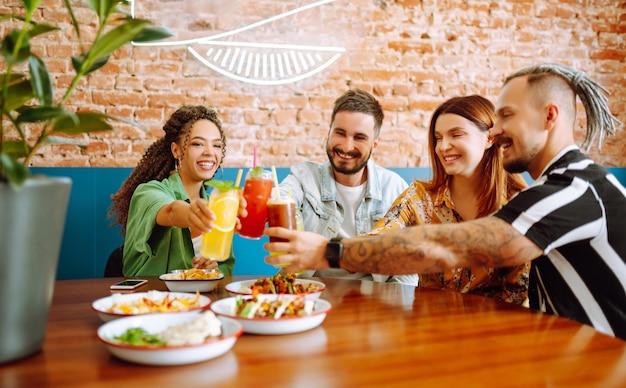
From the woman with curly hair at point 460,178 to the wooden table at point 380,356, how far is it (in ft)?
2.40

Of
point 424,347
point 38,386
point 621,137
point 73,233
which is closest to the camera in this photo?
point 38,386

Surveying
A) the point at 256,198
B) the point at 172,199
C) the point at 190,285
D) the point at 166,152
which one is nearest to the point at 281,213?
the point at 256,198

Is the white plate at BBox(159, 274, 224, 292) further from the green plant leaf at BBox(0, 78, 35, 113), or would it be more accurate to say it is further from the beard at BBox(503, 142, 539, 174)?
the beard at BBox(503, 142, 539, 174)

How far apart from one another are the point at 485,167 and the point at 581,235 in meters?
0.82

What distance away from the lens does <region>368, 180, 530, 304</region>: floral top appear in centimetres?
186

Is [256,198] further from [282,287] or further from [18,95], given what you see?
[18,95]

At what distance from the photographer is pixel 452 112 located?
2.20 meters

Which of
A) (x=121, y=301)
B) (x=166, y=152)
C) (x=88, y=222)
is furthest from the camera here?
(x=88, y=222)

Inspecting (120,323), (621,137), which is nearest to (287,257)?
(120,323)

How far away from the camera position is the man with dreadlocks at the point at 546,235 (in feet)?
4.56

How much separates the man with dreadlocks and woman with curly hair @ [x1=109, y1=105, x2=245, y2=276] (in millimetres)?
396

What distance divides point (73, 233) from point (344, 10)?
1.99 meters

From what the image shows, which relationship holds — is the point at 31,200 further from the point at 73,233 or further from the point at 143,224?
the point at 73,233

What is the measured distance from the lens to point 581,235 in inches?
55.1
